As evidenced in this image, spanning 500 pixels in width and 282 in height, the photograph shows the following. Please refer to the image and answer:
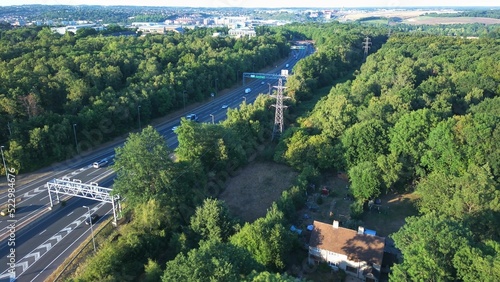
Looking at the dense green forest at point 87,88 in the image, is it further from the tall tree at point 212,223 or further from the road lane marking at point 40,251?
the tall tree at point 212,223

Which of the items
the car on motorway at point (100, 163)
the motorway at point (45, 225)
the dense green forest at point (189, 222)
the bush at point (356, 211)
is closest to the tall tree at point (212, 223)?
the dense green forest at point (189, 222)

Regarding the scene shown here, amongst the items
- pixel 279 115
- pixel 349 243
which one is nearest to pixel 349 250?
pixel 349 243

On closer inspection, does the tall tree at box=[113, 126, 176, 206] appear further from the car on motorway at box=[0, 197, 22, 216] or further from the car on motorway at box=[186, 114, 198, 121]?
the car on motorway at box=[186, 114, 198, 121]

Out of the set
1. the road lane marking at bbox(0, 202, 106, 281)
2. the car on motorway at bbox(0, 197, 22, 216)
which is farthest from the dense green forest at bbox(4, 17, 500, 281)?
the car on motorway at bbox(0, 197, 22, 216)

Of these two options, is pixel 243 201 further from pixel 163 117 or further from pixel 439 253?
pixel 163 117

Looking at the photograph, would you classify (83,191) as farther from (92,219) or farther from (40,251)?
(40,251)
